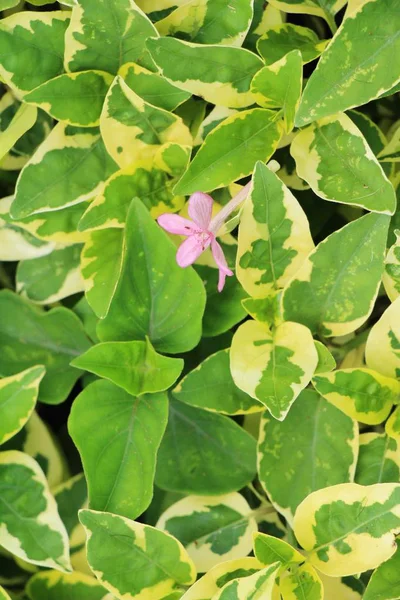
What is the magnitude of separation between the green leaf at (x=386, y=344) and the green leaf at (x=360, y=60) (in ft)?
0.71

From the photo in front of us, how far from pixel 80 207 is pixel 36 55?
7.3 inches

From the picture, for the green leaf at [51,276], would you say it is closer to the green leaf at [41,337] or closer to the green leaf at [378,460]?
the green leaf at [41,337]

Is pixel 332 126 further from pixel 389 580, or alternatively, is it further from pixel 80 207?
pixel 389 580

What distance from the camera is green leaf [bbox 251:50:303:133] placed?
0.68 metres

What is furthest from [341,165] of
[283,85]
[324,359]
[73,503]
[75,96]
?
[73,503]

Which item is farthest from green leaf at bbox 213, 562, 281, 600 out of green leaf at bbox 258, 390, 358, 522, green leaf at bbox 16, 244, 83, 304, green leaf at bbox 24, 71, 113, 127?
green leaf at bbox 24, 71, 113, 127

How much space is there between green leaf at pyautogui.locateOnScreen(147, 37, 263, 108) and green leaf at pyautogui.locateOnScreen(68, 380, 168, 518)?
1.15ft

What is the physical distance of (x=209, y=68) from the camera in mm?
709

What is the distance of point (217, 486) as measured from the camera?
825 millimetres

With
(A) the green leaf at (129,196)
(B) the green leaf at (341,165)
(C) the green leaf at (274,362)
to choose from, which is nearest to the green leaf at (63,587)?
(C) the green leaf at (274,362)

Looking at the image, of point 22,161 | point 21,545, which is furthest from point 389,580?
point 22,161

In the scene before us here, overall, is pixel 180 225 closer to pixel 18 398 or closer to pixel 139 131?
pixel 139 131

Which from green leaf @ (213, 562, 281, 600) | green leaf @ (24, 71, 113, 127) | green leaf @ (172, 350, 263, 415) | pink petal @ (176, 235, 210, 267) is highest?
green leaf @ (24, 71, 113, 127)

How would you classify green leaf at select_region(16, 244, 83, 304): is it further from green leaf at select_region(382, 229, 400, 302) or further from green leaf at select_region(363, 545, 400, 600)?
green leaf at select_region(363, 545, 400, 600)
